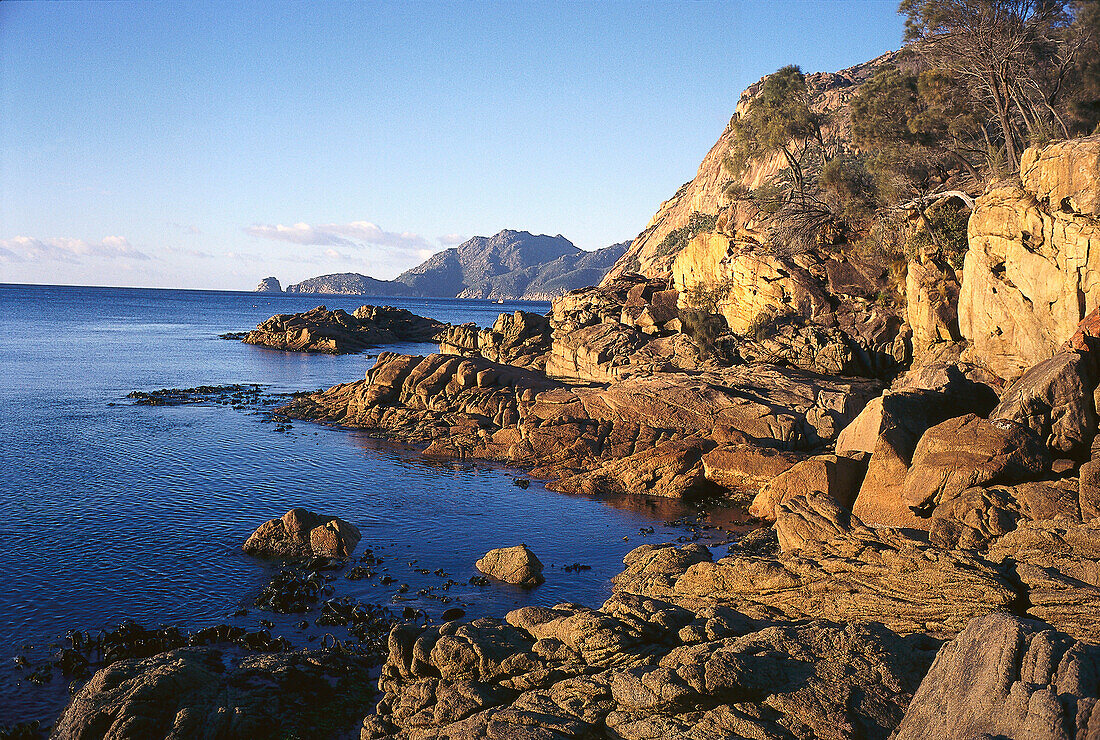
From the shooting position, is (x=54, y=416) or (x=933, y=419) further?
(x=54, y=416)

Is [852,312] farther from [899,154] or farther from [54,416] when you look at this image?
[54,416]

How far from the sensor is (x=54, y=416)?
2232 inches

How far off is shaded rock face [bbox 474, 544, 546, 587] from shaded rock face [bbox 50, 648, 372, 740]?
7528mm

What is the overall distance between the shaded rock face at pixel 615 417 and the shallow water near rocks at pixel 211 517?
2472mm

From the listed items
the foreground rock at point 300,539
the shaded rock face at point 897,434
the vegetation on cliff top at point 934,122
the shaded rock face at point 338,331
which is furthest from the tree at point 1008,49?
the shaded rock face at point 338,331

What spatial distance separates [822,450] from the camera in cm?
3984

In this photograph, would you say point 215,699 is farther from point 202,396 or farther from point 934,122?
point 202,396

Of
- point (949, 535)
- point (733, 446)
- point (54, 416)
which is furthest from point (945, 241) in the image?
point (54, 416)

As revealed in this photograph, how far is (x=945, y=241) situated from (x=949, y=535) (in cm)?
3100

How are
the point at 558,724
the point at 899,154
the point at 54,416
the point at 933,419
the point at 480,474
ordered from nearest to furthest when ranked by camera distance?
the point at 558,724, the point at 933,419, the point at 480,474, the point at 899,154, the point at 54,416

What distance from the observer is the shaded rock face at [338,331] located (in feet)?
406

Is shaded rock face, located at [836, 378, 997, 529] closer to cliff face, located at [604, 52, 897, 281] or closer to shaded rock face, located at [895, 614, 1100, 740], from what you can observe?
shaded rock face, located at [895, 614, 1100, 740]

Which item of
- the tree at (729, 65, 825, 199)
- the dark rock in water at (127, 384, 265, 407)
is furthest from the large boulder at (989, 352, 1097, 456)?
the dark rock in water at (127, 384, 265, 407)

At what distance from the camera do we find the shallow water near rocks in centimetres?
2409
